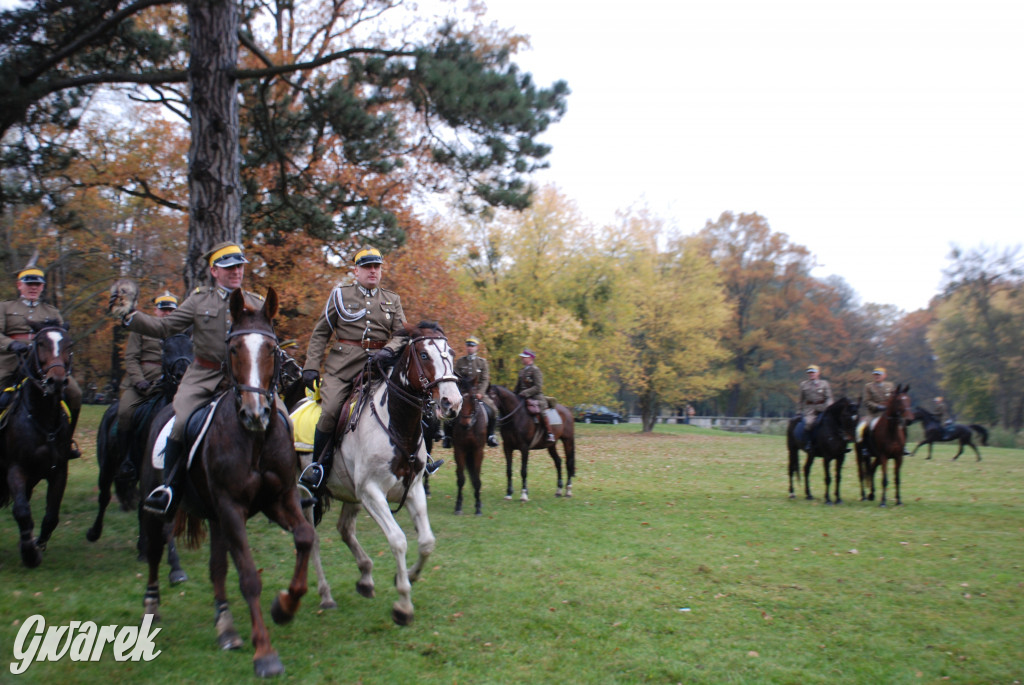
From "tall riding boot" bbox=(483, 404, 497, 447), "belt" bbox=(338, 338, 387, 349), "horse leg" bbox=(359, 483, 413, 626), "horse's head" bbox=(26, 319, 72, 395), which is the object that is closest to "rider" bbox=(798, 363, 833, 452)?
"tall riding boot" bbox=(483, 404, 497, 447)

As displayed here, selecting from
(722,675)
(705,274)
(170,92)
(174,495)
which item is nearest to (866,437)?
(722,675)

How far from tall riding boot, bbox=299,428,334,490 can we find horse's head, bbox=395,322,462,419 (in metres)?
1.06

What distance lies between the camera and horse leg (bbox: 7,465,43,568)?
7.48m

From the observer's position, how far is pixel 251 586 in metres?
4.86

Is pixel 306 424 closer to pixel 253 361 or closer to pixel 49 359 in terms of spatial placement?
pixel 253 361

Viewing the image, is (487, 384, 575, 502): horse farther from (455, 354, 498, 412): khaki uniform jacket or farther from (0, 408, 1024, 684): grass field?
(0, 408, 1024, 684): grass field

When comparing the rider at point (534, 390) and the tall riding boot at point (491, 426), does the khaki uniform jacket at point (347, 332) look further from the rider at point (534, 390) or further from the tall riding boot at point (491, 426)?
the rider at point (534, 390)

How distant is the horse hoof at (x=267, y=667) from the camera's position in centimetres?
476

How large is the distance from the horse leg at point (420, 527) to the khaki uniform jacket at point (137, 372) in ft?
12.9

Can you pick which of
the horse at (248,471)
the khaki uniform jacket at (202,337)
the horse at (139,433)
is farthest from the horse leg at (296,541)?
the horse at (139,433)

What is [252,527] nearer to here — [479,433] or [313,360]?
[479,433]

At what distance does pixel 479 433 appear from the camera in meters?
12.4

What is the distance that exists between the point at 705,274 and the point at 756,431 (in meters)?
15.7

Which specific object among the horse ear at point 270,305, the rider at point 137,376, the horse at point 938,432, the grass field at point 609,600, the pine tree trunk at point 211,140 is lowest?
the grass field at point 609,600
